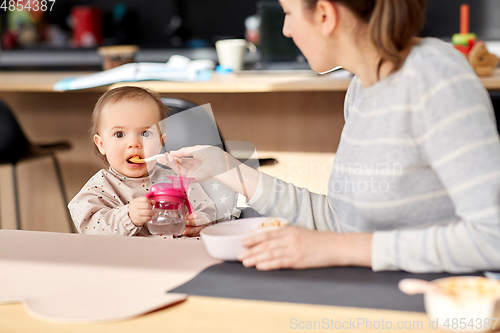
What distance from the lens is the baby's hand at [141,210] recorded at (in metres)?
0.98

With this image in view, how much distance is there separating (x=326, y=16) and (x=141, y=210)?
48 centimetres

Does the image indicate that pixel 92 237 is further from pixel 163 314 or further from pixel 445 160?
pixel 445 160

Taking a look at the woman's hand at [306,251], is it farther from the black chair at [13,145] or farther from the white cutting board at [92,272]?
the black chair at [13,145]

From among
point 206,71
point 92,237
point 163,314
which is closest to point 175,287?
point 163,314

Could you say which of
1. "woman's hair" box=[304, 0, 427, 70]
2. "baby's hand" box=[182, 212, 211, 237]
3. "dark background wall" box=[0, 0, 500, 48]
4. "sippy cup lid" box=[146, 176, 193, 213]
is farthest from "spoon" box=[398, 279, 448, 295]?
"dark background wall" box=[0, 0, 500, 48]

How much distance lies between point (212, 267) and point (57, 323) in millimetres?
228

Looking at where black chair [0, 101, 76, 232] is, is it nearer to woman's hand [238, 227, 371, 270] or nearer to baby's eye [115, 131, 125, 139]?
baby's eye [115, 131, 125, 139]

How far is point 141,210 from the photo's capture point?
0.98 m

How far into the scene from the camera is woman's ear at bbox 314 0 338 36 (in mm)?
831

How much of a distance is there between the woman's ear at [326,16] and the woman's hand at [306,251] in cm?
33

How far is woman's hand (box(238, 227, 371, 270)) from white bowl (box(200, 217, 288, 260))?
0.02 metres

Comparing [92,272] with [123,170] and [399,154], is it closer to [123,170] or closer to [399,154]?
[123,170]

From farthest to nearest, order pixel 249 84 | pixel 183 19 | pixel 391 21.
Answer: pixel 183 19, pixel 249 84, pixel 391 21

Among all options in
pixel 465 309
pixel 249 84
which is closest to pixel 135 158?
pixel 465 309
